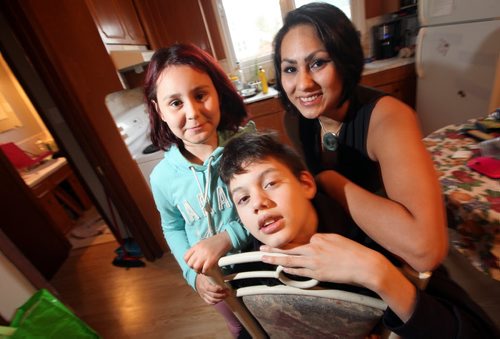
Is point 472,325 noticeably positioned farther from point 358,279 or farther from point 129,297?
point 129,297

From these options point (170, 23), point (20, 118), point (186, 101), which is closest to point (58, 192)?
point (20, 118)

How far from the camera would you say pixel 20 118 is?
292cm

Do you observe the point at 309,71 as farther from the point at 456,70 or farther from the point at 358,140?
the point at 456,70

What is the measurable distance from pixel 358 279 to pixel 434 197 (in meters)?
0.24

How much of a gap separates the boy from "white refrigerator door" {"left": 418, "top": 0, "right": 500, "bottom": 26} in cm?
194

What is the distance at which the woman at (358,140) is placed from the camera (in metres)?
0.47

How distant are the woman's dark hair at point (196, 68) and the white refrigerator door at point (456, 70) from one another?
6.28 feet

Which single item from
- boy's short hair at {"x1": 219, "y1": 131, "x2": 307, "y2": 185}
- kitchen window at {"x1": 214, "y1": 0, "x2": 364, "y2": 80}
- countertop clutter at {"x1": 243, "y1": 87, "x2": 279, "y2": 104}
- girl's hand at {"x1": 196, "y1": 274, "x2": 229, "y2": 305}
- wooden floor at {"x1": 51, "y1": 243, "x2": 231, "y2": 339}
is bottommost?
wooden floor at {"x1": 51, "y1": 243, "x2": 231, "y2": 339}

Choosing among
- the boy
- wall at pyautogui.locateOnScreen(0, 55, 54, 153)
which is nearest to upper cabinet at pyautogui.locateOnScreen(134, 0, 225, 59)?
wall at pyautogui.locateOnScreen(0, 55, 54, 153)

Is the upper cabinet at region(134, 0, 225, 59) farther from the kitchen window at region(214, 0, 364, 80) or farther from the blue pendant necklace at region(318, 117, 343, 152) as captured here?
the blue pendant necklace at region(318, 117, 343, 152)

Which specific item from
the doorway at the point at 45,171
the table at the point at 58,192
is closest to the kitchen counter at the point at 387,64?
the doorway at the point at 45,171

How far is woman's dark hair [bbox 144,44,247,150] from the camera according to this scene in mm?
652

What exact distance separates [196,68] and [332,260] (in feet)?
1.95

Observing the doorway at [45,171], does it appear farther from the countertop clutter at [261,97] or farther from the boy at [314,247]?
the boy at [314,247]
